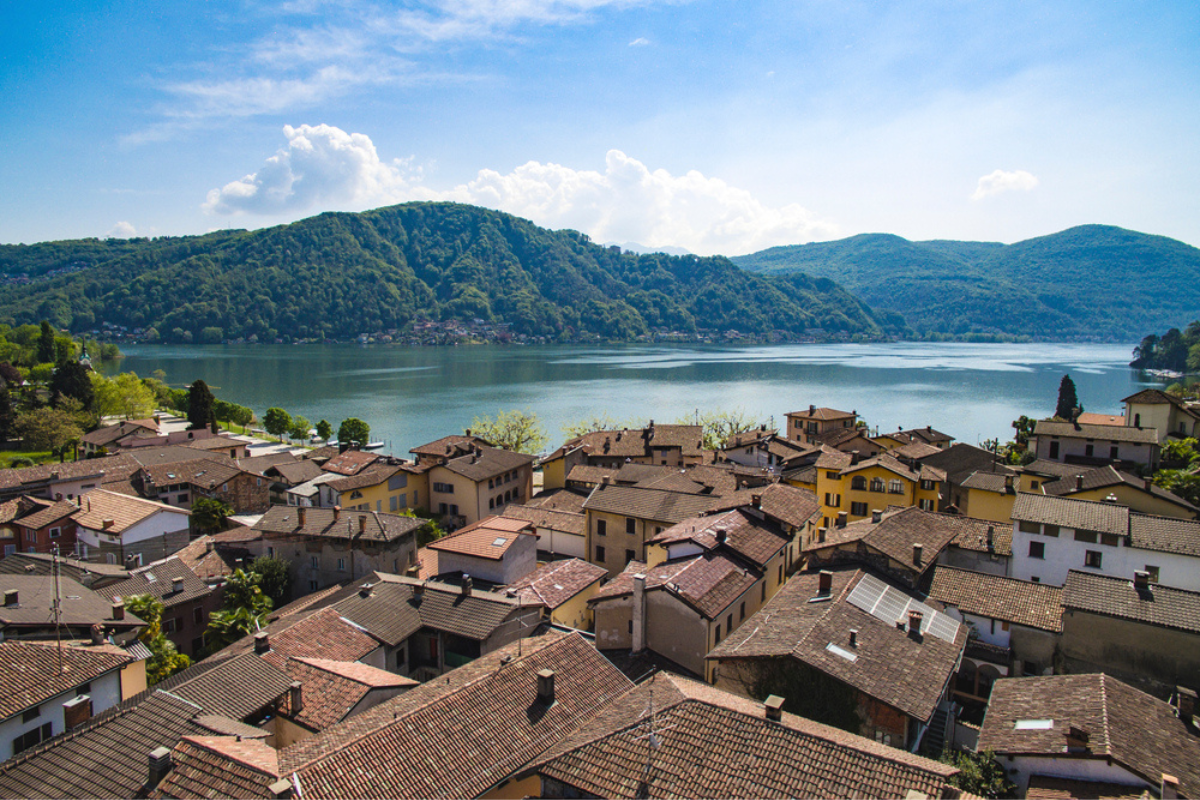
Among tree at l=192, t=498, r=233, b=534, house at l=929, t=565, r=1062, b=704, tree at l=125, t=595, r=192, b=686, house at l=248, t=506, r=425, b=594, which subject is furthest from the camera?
tree at l=192, t=498, r=233, b=534

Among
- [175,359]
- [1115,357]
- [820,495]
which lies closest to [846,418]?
[820,495]

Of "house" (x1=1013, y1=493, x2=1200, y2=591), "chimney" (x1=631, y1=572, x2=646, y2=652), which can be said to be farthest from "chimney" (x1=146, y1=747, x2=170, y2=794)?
"house" (x1=1013, y1=493, x2=1200, y2=591)

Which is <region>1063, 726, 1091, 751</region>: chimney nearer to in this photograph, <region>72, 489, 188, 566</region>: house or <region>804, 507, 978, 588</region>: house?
<region>804, 507, 978, 588</region>: house

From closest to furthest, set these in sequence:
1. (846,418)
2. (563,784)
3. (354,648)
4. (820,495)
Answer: (563,784) → (354,648) → (820,495) → (846,418)

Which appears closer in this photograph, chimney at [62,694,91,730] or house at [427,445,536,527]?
chimney at [62,694,91,730]

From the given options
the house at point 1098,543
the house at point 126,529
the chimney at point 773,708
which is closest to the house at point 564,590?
the chimney at point 773,708

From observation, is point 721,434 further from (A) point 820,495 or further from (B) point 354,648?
(B) point 354,648

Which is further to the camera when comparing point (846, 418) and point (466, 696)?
point (846, 418)
